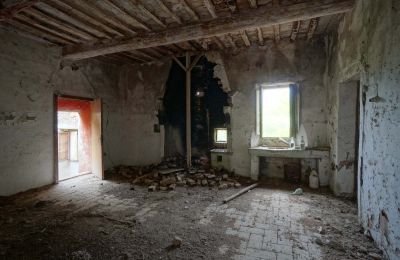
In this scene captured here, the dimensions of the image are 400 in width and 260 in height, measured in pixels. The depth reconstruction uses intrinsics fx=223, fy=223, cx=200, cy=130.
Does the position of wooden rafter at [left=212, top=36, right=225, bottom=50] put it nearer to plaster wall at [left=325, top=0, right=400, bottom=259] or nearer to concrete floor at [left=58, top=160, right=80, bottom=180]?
plaster wall at [left=325, top=0, right=400, bottom=259]

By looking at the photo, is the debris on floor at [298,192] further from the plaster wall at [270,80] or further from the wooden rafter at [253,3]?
Result: the wooden rafter at [253,3]

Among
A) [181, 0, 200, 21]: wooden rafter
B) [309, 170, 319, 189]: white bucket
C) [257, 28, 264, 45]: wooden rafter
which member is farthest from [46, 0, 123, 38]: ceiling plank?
[309, 170, 319, 189]: white bucket

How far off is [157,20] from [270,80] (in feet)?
9.46

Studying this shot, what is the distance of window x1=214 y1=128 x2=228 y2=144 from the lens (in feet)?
19.9

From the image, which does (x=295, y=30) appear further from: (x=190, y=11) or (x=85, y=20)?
(x=85, y=20)

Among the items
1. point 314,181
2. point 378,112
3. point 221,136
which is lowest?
point 314,181

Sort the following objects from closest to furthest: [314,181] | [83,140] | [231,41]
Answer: [314,181] → [231,41] → [83,140]

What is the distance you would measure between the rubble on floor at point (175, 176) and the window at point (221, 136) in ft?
2.50

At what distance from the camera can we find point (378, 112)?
8.23ft

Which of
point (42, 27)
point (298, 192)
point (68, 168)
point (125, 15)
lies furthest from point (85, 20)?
point (68, 168)

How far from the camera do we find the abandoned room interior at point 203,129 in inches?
101

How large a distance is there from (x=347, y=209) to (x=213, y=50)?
14.5 feet

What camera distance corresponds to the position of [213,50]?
224 inches

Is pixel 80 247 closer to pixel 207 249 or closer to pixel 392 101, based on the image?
pixel 207 249
